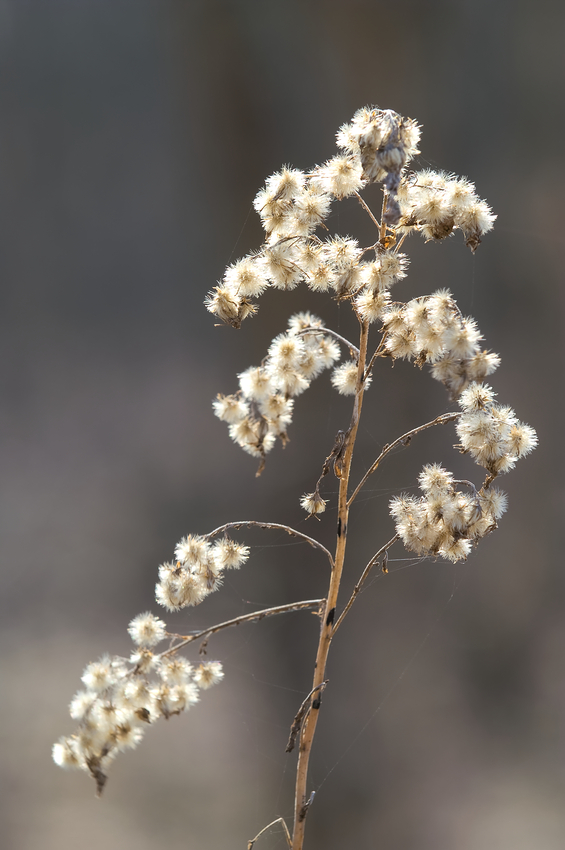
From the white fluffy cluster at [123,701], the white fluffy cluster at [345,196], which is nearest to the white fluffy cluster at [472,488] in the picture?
the white fluffy cluster at [345,196]

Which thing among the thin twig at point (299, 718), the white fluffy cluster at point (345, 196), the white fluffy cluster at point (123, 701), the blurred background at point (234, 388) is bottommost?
the white fluffy cluster at point (123, 701)

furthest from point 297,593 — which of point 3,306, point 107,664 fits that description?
point 3,306

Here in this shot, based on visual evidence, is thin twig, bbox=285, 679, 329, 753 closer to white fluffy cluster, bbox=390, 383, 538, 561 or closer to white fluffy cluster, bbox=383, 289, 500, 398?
white fluffy cluster, bbox=390, 383, 538, 561

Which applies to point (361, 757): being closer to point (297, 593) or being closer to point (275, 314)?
point (297, 593)

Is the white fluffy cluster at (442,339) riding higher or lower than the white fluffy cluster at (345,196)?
lower

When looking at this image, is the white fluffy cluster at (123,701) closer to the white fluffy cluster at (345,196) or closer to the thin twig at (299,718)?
the thin twig at (299,718)

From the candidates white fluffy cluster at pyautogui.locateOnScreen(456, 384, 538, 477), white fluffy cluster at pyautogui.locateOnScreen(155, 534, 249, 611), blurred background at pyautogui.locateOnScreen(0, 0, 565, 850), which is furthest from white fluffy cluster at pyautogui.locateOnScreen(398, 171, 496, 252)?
blurred background at pyautogui.locateOnScreen(0, 0, 565, 850)

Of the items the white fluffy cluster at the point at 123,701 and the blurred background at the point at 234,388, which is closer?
the white fluffy cluster at the point at 123,701
